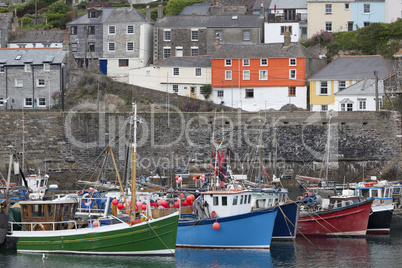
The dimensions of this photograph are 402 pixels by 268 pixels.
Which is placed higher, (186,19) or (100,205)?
(186,19)

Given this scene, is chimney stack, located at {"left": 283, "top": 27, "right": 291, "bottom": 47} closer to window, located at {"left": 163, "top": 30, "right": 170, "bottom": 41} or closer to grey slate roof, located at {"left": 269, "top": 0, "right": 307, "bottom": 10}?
grey slate roof, located at {"left": 269, "top": 0, "right": 307, "bottom": 10}

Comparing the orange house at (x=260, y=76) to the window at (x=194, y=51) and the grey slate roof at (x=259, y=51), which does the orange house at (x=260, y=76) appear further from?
the window at (x=194, y=51)

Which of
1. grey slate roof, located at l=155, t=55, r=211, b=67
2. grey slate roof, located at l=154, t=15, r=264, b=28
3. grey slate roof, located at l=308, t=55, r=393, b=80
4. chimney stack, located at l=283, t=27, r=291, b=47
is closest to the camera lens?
grey slate roof, located at l=308, t=55, r=393, b=80

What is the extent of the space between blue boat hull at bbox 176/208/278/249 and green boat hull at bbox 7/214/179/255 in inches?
93.8

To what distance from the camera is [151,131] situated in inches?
1912

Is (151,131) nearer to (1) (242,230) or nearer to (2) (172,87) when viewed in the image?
(2) (172,87)

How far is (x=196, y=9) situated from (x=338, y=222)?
122 feet

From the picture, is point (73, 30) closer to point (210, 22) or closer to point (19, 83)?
point (19, 83)

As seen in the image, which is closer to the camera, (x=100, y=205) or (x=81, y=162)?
(x=100, y=205)

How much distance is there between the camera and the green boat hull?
2759 cm

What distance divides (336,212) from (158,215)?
7.61m

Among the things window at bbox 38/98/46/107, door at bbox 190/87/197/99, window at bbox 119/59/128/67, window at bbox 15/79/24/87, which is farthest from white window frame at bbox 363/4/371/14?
window at bbox 15/79/24/87

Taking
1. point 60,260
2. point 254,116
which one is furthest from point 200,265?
point 254,116

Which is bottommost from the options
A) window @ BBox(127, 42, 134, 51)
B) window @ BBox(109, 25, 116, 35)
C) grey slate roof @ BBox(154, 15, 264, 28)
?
window @ BBox(127, 42, 134, 51)
